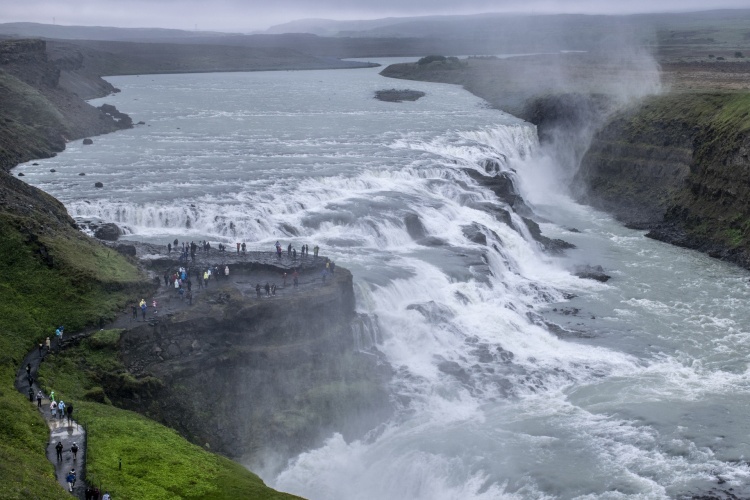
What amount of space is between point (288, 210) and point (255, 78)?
4506 inches

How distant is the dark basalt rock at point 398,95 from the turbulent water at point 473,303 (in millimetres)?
29446

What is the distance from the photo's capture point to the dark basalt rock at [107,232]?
50.1 meters

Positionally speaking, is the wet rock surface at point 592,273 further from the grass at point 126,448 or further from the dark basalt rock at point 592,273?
the grass at point 126,448

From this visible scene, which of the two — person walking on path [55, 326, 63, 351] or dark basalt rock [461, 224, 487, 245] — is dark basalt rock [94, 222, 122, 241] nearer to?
person walking on path [55, 326, 63, 351]

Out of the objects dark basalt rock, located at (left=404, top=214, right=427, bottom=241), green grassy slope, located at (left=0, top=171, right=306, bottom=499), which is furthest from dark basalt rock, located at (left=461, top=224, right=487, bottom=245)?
green grassy slope, located at (left=0, top=171, right=306, bottom=499)

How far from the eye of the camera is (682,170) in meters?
69.2

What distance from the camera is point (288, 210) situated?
2290 inches

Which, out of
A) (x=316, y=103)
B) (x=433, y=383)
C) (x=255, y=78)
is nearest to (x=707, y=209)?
(x=433, y=383)

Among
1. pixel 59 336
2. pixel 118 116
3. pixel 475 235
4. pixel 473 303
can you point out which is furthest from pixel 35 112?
pixel 59 336

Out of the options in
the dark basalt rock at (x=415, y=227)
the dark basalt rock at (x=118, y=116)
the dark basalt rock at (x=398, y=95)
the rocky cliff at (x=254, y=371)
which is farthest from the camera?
the dark basalt rock at (x=398, y=95)

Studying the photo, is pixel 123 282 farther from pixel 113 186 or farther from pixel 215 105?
pixel 215 105

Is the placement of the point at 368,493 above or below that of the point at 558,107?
below

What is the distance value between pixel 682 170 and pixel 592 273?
18849 millimetres

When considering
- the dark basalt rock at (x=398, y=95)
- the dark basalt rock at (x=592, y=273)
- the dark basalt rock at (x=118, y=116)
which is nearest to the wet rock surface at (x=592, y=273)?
the dark basalt rock at (x=592, y=273)
